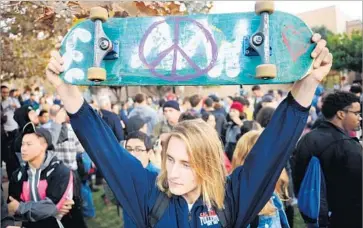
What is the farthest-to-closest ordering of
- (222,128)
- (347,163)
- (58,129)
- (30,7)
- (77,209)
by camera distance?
(222,128) < (58,129) < (77,209) < (30,7) < (347,163)

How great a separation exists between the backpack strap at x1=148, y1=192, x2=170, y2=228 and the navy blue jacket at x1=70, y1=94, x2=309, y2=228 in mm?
16

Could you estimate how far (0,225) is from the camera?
2.23 metres

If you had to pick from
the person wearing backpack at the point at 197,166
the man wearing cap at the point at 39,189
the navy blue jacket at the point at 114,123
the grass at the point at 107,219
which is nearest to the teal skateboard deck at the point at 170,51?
the person wearing backpack at the point at 197,166

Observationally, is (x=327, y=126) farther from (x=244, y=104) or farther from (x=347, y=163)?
(x=244, y=104)

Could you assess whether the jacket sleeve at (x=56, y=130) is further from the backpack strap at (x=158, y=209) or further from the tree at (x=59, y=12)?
the backpack strap at (x=158, y=209)

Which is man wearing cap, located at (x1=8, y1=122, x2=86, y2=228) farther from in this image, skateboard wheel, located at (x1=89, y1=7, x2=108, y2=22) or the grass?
the grass

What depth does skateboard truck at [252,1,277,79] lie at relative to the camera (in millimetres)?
1302

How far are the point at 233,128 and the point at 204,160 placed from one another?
12.6ft

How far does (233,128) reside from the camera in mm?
5262

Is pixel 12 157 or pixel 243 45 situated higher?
pixel 243 45

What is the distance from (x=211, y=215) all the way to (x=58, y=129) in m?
3.26

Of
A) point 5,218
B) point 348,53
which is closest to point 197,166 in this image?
point 5,218

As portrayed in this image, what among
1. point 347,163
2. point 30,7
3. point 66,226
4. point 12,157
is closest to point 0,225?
point 66,226

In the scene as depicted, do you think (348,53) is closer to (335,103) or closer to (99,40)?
(335,103)
